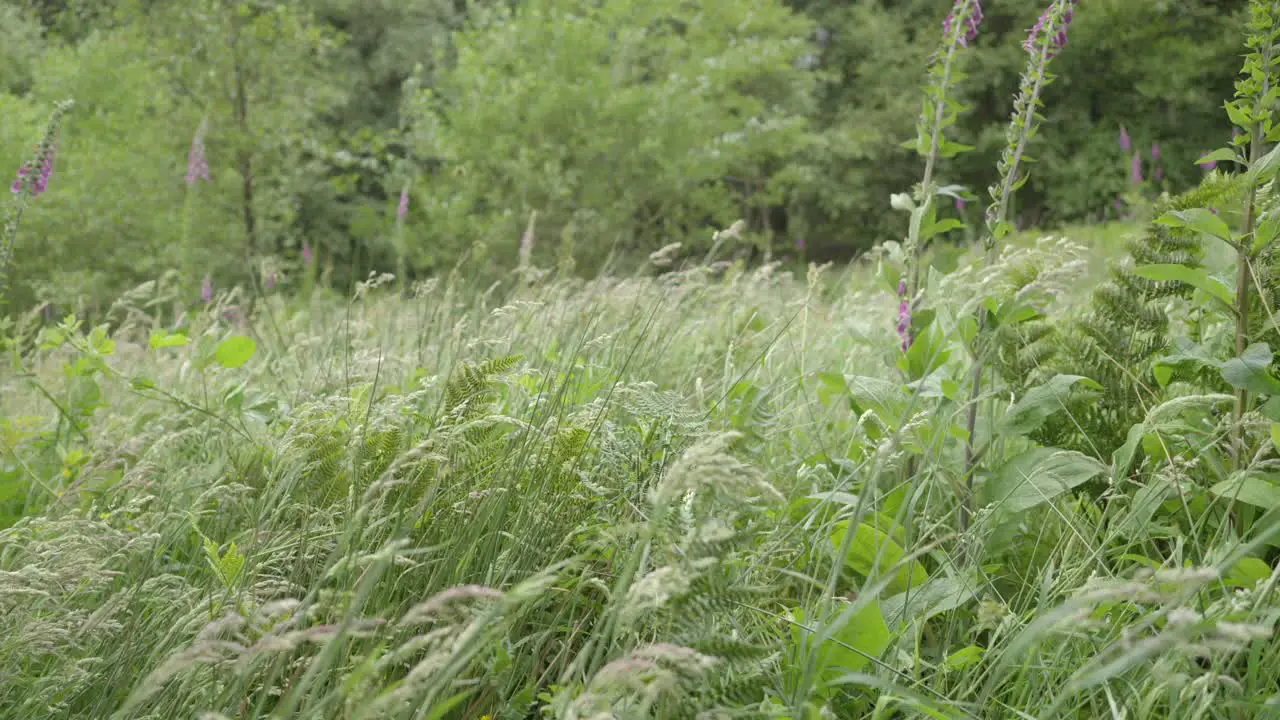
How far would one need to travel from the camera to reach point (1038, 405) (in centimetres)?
176

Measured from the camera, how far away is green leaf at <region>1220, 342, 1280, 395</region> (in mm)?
1559

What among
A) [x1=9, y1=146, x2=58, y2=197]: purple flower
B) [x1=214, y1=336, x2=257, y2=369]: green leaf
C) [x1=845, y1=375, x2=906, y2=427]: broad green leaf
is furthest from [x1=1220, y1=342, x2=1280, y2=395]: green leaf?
[x1=9, y1=146, x2=58, y2=197]: purple flower

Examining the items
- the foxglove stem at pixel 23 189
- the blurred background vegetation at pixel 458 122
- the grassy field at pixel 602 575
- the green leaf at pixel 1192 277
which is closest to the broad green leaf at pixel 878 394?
the grassy field at pixel 602 575

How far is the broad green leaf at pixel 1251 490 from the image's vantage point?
58.2 inches

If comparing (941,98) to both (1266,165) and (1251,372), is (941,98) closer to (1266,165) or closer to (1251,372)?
(1266,165)

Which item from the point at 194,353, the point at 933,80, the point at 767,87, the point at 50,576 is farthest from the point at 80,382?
the point at 767,87

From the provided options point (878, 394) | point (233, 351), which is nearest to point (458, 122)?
point (233, 351)

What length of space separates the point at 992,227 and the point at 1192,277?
0.40 metres

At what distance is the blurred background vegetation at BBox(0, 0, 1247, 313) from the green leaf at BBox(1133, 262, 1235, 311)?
441 cm

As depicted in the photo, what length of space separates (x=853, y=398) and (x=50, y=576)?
4.57ft

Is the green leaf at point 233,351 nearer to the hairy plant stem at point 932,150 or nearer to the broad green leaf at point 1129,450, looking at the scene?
the hairy plant stem at point 932,150

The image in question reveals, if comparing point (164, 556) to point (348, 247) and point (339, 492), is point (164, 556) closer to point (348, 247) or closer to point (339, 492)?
point (339, 492)

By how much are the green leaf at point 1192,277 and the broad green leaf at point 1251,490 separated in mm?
315

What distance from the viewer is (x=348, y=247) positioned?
642 inches
